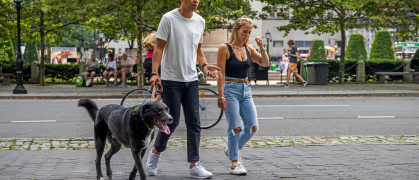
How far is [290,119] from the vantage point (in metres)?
12.6

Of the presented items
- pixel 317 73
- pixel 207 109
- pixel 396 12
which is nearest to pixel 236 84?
pixel 207 109

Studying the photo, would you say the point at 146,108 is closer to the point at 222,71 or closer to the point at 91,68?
the point at 222,71

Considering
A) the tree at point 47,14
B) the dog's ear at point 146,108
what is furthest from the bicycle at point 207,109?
the tree at point 47,14

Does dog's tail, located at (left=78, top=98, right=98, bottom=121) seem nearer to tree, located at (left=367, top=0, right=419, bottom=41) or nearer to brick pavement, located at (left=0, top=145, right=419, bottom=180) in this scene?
brick pavement, located at (left=0, top=145, right=419, bottom=180)

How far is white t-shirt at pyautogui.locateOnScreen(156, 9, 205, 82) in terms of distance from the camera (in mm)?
5852

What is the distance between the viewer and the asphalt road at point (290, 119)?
1056 cm

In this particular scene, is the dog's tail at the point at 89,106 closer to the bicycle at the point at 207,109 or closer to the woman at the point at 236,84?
the woman at the point at 236,84

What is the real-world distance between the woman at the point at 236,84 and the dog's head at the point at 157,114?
1239 mm

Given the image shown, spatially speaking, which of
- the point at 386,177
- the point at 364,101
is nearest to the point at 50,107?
the point at 364,101

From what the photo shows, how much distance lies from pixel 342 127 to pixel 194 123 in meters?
5.81

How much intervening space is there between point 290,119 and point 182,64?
7067 mm

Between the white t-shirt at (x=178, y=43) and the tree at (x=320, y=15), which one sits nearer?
the white t-shirt at (x=178, y=43)

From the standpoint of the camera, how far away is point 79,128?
36.4ft

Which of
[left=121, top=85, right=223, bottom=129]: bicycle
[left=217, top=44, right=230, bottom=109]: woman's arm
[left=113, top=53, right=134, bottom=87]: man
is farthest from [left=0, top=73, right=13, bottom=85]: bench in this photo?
[left=217, top=44, right=230, bottom=109]: woman's arm
